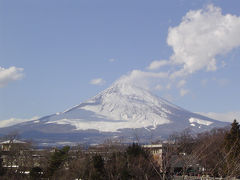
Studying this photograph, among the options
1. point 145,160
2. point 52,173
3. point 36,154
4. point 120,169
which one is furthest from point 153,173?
point 36,154

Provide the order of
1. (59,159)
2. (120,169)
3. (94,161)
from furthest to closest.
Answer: (59,159) → (94,161) → (120,169)

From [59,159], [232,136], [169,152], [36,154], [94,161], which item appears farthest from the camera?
[36,154]

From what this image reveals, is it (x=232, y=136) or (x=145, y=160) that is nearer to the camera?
(x=145, y=160)

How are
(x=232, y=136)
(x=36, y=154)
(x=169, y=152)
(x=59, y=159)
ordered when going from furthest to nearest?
(x=36, y=154), (x=232, y=136), (x=59, y=159), (x=169, y=152)

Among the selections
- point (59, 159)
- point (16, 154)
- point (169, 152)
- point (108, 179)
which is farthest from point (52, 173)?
point (169, 152)

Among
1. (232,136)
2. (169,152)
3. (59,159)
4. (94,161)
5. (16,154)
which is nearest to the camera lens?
(169,152)

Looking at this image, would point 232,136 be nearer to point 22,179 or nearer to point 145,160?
point 145,160

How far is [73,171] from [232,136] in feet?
49.8

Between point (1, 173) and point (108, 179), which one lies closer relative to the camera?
point (108, 179)

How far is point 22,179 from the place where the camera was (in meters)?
27.9

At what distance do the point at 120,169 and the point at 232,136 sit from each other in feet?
42.9

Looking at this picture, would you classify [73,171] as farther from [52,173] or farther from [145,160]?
[145,160]

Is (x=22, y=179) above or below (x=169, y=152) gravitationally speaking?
below

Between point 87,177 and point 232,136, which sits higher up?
point 232,136
